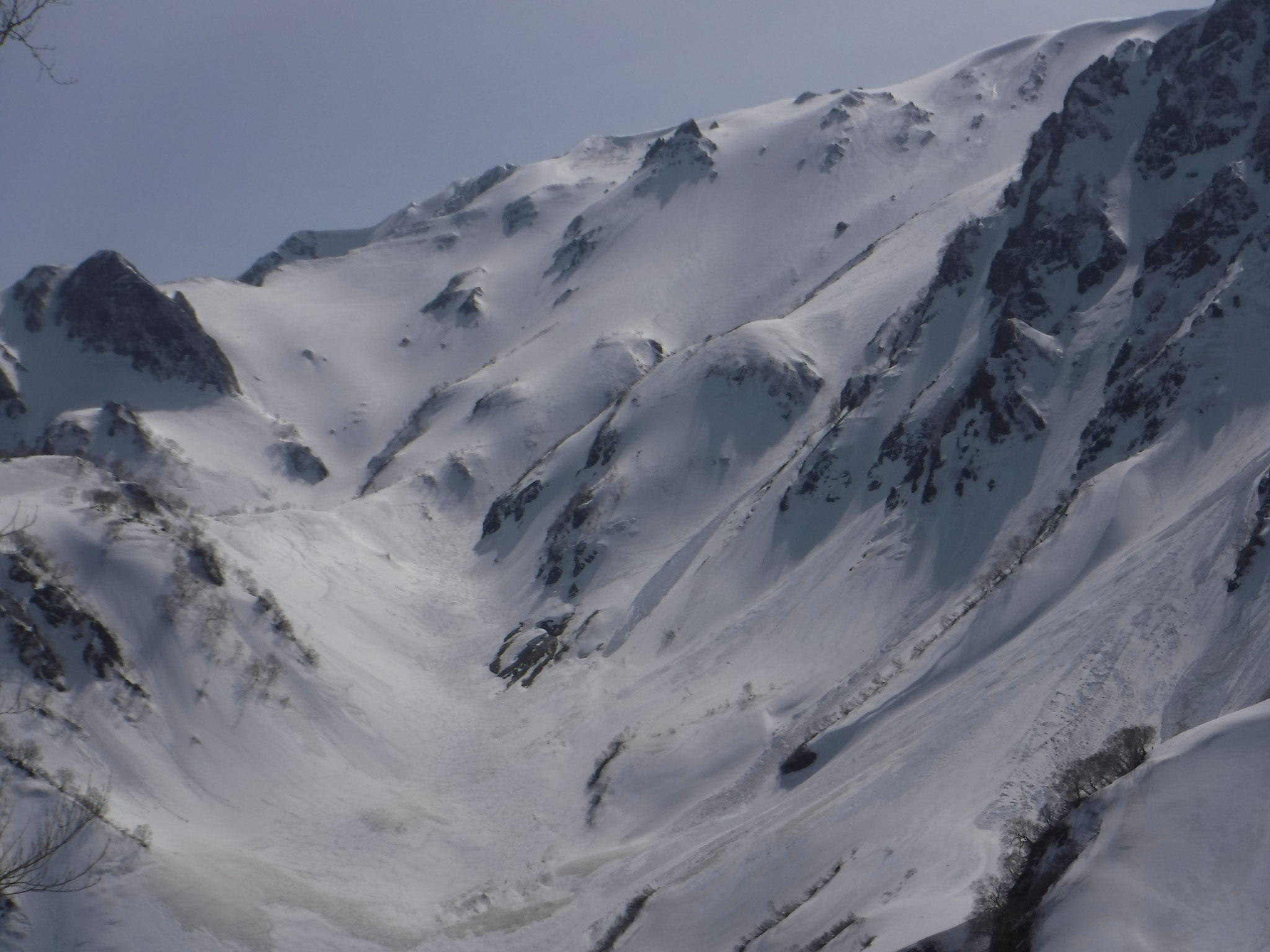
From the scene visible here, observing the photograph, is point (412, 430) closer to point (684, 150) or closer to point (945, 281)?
point (945, 281)

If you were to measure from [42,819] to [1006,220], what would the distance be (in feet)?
210

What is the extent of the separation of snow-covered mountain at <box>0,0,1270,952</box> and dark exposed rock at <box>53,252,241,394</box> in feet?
54.6

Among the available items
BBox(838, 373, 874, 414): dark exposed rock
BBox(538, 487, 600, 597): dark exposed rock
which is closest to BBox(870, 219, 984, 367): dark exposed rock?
BBox(838, 373, 874, 414): dark exposed rock

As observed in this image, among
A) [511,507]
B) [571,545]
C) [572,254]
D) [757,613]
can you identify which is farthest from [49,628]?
[572,254]

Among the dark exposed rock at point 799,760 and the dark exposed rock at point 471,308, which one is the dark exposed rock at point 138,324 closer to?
the dark exposed rock at point 471,308

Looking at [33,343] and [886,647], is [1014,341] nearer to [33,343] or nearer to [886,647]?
[886,647]

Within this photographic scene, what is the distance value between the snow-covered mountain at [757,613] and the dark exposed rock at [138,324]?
54.6 feet

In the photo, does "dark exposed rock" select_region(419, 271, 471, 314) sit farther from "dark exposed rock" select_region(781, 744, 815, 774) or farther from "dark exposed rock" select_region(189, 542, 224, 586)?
"dark exposed rock" select_region(781, 744, 815, 774)

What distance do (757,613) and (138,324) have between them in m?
96.6

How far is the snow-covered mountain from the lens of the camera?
2545 cm

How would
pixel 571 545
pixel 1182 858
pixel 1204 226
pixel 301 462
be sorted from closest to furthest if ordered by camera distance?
pixel 1182 858 < pixel 1204 226 < pixel 571 545 < pixel 301 462

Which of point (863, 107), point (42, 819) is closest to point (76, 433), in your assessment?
point (42, 819)

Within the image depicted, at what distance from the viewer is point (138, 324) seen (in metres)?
112

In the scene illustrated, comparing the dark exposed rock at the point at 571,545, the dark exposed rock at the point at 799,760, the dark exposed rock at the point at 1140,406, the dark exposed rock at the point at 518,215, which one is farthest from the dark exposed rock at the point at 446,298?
the dark exposed rock at the point at 799,760
